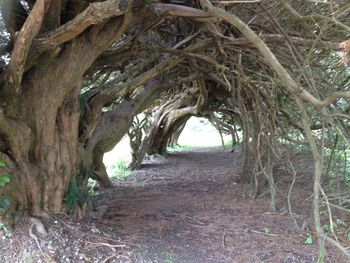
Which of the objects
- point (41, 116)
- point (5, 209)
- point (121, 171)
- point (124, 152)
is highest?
point (41, 116)

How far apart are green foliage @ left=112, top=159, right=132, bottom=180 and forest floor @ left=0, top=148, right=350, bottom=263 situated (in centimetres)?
131

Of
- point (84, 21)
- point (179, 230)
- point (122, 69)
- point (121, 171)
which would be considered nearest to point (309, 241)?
point (179, 230)

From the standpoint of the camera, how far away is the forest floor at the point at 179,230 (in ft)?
9.78

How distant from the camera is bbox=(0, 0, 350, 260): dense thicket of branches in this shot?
8.71 ft

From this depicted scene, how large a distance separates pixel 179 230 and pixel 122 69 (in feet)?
9.76

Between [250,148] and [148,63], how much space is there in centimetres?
222

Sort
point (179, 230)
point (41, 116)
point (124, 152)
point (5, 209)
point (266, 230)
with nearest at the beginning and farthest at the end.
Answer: point (5, 209) < point (41, 116) < point (179, 230) < point (266, 230) < point (124, 152)

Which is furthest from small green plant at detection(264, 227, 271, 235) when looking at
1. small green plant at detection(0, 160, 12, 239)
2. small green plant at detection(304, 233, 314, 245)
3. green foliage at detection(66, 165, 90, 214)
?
small green plant at detection(0, 160, 12, 239)

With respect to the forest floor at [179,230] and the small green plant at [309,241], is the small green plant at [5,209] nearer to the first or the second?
the forest floor at [179,230]

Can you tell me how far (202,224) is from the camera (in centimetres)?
425

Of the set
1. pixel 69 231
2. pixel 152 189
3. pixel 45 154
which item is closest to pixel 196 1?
pixel 45 154

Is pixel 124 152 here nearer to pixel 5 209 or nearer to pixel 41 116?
pixel 41 116

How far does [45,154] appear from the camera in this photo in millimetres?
3322

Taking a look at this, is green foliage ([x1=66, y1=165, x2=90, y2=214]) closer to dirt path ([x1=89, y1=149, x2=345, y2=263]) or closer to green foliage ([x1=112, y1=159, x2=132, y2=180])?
dirt path ([x1=89, y1=149, x2=345, y2=263])
